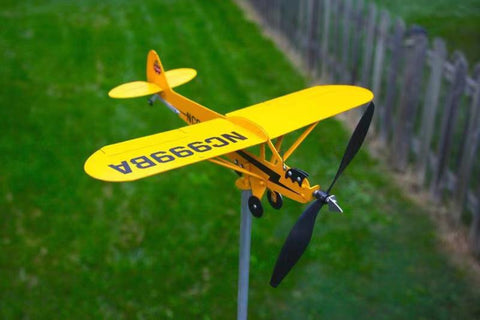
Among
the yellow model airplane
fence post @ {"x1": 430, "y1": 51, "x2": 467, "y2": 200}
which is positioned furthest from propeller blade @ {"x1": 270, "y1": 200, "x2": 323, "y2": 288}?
fence post @ {"x1": 430, "y1": 51, "x2": 467, "y2": 200}

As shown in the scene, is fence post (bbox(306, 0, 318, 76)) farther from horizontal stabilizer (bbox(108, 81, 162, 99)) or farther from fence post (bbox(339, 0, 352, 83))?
horizontal stabilizer (bbox(108, 81, 162, 99))

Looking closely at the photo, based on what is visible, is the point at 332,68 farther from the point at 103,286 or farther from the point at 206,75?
the point at 103,286

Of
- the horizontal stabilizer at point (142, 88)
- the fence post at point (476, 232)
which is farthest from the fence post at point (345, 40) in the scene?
the horizontal stabilizer at point (142, 88)

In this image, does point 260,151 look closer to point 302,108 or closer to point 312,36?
point 302,108

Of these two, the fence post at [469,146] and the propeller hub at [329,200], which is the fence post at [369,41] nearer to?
the fence post at [469,146]

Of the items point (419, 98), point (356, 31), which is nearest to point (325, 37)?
point (356, 31)

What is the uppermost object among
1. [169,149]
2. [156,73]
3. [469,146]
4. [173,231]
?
[169,149]
